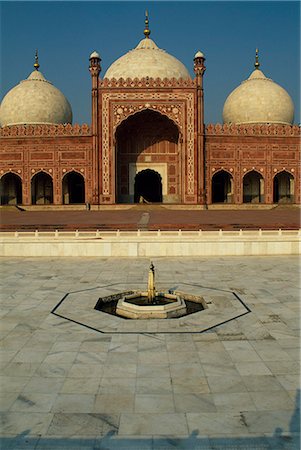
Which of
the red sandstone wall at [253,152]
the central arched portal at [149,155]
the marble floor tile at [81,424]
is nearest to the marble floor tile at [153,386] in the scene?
the marble floor tile at [81,424]

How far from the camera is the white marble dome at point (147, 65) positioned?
83.1 feet

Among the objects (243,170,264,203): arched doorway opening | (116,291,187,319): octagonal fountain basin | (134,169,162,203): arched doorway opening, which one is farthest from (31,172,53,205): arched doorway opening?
(116,291,187,319): octagonal fountain basin

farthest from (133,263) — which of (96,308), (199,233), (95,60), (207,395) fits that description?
(95,60)

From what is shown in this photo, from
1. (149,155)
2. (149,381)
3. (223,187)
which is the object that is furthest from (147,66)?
(149,381)

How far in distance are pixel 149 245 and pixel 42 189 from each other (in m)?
16.2

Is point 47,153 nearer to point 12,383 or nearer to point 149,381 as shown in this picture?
point 12,383

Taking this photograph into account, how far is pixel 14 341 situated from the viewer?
505cm

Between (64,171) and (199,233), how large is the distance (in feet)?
45.6

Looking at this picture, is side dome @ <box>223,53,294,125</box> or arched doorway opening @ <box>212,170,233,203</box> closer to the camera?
arched doorway opening @ <box>212,170,233,203</box>

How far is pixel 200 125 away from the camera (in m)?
23.1

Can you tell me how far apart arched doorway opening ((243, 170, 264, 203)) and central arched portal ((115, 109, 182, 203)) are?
459 centimetres

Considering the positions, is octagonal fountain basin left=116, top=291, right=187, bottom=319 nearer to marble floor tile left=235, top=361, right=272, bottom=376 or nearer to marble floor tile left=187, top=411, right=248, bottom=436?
marble floor tile left=235, top=361, right=272, bottom=376

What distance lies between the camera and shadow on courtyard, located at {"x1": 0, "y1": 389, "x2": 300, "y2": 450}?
2.92 metres

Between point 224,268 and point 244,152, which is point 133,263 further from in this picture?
point 244,152
